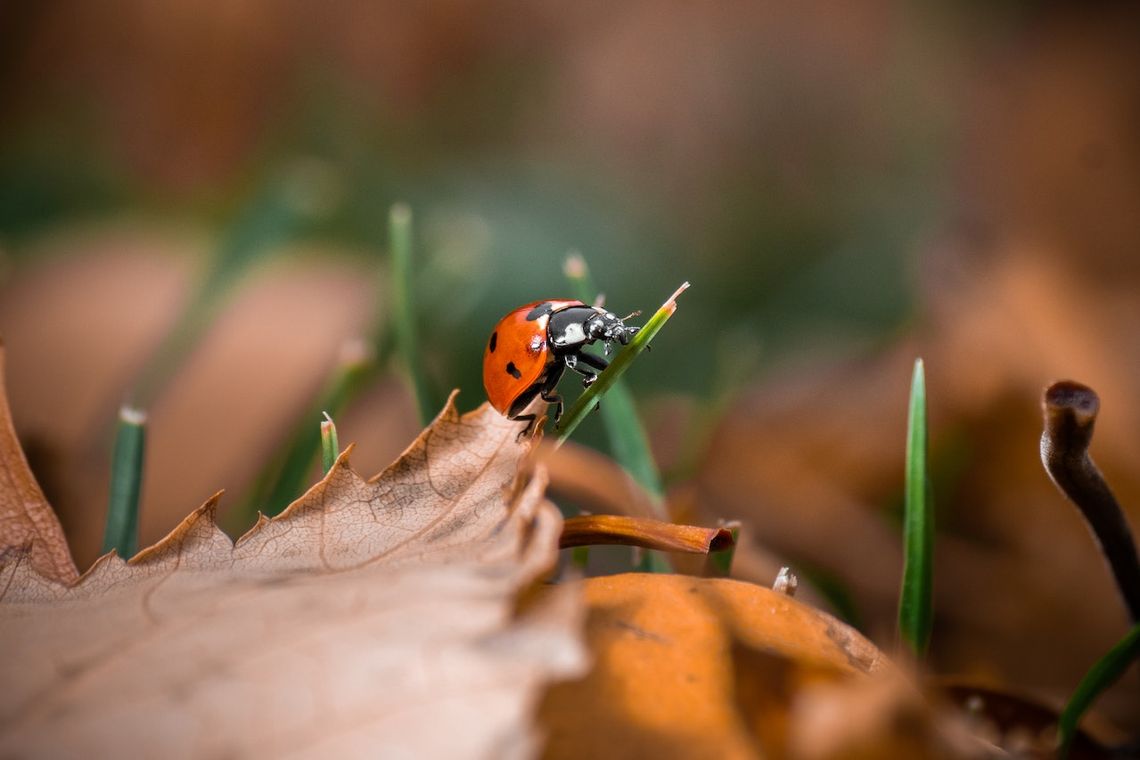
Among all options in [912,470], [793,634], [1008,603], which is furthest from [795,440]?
[793,634]

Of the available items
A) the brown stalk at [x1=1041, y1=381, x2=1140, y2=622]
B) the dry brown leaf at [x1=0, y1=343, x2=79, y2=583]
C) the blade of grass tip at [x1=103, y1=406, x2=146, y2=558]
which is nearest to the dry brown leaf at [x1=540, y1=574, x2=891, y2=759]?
the brown stalk at [x1=1041, y1=381, x2=1140, y2=622]

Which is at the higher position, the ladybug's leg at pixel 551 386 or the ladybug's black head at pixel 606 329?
the ladybug's black head at pixel 606 329

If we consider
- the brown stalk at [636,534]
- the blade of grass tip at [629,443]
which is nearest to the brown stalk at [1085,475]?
the brown stalk at [636,534]

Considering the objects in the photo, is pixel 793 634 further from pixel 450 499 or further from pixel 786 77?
pixel 786 77

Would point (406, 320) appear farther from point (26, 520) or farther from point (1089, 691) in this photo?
point (1089, 691)

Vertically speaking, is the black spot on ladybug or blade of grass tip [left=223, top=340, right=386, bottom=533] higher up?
the black spot on ladybug

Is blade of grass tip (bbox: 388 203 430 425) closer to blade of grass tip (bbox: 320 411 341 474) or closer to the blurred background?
the blurred background

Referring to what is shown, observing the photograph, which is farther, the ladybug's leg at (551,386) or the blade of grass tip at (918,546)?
the ladybug's leg at (551,386)

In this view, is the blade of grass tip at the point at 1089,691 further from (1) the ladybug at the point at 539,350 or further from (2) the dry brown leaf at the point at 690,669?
(1) the ladybug at the point at 539,350
